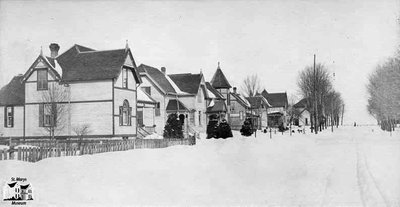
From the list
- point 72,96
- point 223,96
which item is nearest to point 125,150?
point 72,96

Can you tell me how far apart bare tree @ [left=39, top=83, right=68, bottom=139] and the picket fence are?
2.02 m

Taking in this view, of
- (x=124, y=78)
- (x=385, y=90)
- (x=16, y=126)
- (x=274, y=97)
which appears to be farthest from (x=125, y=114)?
(x=385, y=90)

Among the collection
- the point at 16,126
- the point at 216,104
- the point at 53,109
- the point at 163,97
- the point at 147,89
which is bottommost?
the point at 16,126

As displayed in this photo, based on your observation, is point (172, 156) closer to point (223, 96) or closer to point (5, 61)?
point (5, 61)

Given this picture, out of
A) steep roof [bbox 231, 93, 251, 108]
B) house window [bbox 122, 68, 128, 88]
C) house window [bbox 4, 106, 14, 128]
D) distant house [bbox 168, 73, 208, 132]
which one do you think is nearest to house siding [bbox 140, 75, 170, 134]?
distant house [bbox 168, 73, 208, 132]

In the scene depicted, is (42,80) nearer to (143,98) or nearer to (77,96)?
(77,96)

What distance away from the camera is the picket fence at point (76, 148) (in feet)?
42.4

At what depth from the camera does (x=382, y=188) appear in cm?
948

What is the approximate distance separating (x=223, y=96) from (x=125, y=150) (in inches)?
573

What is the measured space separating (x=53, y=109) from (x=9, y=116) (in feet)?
6.99

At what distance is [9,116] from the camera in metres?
18.1

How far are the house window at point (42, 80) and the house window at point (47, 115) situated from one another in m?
0.93

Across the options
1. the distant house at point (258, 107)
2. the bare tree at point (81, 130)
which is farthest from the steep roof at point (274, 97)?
the bare tree at point (81, 130)

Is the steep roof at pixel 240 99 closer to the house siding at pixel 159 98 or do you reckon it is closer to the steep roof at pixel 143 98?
the house siding at pixel 159 98
